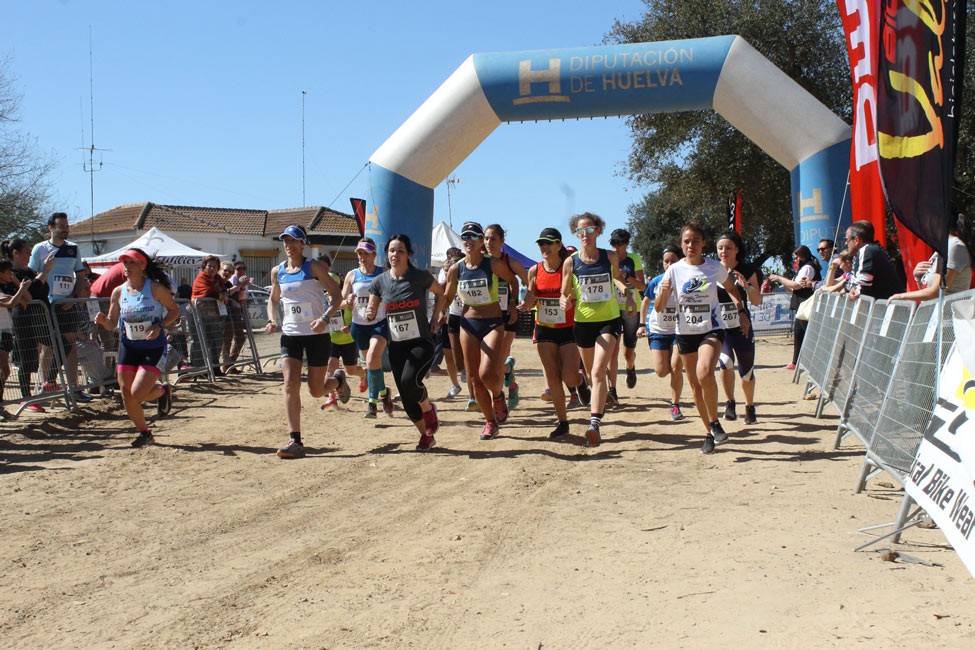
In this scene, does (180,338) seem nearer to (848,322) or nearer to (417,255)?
(417,255)

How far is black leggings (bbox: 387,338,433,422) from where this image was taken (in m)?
7.67

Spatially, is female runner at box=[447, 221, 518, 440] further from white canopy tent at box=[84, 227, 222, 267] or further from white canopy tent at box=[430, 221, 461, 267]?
white canopy tent at box=[430, 221, 461, 267]

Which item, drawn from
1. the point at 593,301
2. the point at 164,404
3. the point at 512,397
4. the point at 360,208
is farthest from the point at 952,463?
the point at 360,208

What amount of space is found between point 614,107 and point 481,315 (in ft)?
24.4

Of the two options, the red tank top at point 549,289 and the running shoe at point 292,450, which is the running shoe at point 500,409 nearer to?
the red tank top at point 549,289

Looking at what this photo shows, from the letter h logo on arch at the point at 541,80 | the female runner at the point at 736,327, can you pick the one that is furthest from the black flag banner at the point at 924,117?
the letter h logo on arch at the point at 541,80

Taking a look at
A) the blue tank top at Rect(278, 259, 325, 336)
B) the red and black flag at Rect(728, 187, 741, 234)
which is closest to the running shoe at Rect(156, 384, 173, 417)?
the blue tank top at Rect(278, 259, 325, 336)

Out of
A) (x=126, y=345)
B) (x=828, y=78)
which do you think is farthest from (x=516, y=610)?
(x=828, y=78)

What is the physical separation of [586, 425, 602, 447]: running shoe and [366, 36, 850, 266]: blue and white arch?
25.1 ft

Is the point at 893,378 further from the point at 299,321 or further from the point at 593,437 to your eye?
the point at 299,321

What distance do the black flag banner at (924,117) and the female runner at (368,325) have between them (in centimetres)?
535

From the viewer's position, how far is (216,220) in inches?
2120

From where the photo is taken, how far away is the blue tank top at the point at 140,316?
312 inches

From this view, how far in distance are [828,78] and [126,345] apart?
67.4 ft
